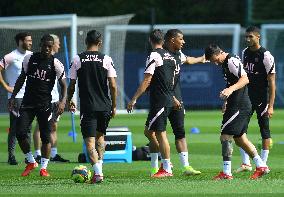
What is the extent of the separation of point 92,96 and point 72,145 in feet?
27.9

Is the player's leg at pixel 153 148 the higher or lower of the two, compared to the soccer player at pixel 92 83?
lower

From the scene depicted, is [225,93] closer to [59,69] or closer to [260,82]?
[260,82]

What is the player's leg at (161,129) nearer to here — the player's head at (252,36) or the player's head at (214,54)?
the player's head at (214,54)

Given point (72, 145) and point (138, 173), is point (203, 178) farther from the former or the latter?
point (72, 145)

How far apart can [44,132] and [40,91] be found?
0.63m

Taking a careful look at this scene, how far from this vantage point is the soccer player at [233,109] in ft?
51.4

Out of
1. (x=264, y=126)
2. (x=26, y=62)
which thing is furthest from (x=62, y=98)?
(x=264, y=126)

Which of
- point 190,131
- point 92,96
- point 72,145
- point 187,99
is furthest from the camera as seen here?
point 187,99

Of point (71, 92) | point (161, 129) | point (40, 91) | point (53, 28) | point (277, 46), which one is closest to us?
point (71, 92)

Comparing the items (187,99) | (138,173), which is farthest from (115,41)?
(138,173)

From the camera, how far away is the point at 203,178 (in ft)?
52.7

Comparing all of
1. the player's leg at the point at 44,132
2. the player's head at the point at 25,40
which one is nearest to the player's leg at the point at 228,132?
the player's leg at the point at 44,132

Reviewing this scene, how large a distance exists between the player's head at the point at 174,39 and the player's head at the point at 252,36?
3.64 ft

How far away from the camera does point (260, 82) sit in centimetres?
1755
